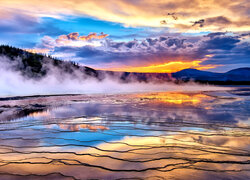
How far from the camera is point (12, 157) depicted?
163 inches

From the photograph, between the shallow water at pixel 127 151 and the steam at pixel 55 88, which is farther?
the steam at pixel 55 88

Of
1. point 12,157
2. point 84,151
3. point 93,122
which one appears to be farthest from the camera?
point 93,122

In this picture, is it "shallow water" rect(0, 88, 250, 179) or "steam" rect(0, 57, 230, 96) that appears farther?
"steam" rect(0, 57, 230, 96)

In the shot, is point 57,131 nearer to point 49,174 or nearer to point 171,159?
point 49,174

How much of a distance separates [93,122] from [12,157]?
12.1 feet

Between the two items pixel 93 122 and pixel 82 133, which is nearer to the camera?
pixel 82 133

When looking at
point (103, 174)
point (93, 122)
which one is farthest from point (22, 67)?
point (103, 174)

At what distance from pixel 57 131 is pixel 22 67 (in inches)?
2752

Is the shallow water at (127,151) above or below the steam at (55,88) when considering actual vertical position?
below

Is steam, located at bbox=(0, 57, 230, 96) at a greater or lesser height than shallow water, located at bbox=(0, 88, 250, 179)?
greater

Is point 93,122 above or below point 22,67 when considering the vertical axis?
below

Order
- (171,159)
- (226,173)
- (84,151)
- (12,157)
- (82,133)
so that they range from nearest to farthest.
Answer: (226,173) < (171,159) < (12,157) < (84,151) < (82,133)

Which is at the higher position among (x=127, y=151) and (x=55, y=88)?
(x=55, y=88)

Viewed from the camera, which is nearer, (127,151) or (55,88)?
(127,151)
